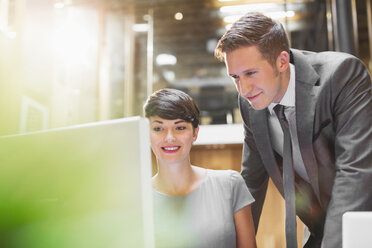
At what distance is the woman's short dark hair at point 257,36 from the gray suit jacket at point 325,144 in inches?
3.9

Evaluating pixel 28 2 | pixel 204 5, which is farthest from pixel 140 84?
pixel 28 2

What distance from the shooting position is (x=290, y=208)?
129 cm

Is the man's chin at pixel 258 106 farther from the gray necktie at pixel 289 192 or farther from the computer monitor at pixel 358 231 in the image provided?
the computer monitor at pixel 358 231

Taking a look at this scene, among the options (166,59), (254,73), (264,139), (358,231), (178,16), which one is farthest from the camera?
(166,59)

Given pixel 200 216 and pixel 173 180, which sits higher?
pixel 173 180

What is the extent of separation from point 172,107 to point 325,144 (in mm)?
512

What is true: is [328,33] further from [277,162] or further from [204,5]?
[277,162]

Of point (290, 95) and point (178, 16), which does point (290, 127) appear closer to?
point (290, 95)

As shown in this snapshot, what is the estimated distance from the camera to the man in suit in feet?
3.74

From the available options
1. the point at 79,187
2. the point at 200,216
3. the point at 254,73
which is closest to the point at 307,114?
the point at 254,73

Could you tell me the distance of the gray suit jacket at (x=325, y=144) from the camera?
3.63 ft

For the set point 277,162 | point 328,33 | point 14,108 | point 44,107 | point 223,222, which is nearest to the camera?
point 223,222

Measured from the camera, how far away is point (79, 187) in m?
0.64

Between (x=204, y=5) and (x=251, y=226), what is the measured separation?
210 inches
